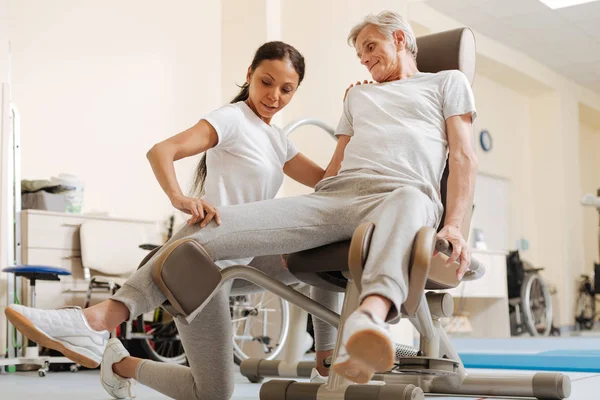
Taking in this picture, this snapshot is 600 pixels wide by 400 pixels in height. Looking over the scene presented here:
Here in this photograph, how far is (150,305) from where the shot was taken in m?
1.64

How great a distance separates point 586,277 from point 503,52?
9.55 feet

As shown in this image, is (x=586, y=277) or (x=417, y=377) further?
(x=586, y=277)

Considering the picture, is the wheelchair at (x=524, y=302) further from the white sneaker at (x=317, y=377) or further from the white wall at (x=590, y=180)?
the white sneaker at (x=317, y=377)

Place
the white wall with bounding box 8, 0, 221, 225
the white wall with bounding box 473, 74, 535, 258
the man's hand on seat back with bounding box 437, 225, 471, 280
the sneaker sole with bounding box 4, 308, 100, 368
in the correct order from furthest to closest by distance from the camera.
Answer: the white wall with bounding box 473, 74, 535, 258
the white wall with bounding box 8, 0, 221, 225
the man's hand on seat back with bounding box 437, 225, 471, 280
the sneaker sole with bounding box 4, 308, 100, 368

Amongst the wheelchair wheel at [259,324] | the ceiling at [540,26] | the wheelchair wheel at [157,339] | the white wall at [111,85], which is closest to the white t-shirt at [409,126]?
the wheelchair wheel at [259,324]

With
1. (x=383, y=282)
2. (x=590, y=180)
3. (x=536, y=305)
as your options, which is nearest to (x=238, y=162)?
(x=383, y=282)

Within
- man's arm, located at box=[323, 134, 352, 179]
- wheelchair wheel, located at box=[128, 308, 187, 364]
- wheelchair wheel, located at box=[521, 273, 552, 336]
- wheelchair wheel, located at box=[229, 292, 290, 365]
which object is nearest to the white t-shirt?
man's arm, located at box=[323, 134, 352, 179]

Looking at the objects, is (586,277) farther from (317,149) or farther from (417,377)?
(417,377)

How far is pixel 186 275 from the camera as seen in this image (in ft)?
5.37

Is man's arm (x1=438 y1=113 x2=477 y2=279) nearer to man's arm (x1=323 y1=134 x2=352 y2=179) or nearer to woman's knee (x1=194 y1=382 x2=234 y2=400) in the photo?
man's arm (x1=323 y1=134 x2=352 y2=179)

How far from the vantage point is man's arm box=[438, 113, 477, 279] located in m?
1.80

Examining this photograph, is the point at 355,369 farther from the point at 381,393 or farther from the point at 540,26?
the point at 540,26

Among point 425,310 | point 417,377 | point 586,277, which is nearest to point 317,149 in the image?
point 417,377

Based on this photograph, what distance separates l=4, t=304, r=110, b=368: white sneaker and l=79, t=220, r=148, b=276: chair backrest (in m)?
2.67
